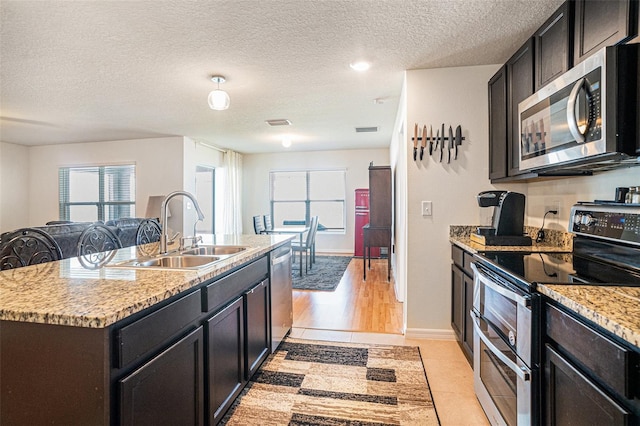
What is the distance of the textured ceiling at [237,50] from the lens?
6.40 ft

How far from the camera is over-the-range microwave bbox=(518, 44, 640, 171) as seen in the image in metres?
1.26

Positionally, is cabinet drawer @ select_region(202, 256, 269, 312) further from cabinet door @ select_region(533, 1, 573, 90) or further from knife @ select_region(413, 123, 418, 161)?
cabinet door @ select_region(533, 1, 573, 90)

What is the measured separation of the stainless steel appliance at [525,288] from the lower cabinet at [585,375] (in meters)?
0.08

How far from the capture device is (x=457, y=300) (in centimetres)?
254

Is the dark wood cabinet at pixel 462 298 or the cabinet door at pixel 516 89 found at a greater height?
the cabinet door at pixel 516 89

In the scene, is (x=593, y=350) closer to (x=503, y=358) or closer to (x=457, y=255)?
(x=503, y=358)

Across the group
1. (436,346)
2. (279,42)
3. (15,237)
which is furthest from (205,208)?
(436,346)

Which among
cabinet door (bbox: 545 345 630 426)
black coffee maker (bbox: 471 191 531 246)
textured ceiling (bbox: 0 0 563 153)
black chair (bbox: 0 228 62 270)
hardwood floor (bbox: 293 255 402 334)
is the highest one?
textured ceiling (bbox: 0 0 563 153)

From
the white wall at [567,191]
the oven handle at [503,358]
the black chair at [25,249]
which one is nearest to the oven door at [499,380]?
the oven handle at [503,358]

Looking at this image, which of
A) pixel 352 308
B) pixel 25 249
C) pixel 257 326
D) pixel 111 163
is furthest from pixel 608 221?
pixel 111 163

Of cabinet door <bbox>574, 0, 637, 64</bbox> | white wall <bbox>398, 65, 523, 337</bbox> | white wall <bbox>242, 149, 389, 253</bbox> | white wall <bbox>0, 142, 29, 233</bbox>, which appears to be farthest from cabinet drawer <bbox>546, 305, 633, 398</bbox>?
white wall <bbox>0, 142, 29, 233</bbox>

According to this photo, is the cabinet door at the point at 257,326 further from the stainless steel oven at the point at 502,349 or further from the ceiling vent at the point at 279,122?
the ceiling vent at the point at 279,122

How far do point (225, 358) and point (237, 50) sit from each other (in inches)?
86.5

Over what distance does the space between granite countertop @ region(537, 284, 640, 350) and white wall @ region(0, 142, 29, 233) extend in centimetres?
844
